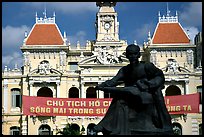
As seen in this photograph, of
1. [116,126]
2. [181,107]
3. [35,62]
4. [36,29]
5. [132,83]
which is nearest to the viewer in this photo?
[116,126]

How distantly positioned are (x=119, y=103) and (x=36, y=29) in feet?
147

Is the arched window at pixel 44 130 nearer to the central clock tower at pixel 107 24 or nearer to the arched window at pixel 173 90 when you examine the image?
the central clock tower at pixel 107 24

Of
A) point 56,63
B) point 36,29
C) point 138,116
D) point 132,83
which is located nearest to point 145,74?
point 132,83

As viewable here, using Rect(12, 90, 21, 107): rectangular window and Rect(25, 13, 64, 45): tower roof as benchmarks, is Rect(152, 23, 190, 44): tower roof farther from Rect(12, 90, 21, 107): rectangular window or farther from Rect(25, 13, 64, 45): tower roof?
Rect(12, 90, 21, 107): rectangular window

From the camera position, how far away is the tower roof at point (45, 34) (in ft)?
166

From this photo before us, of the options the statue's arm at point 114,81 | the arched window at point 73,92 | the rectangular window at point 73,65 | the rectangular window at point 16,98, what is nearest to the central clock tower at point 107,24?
the rectangular window at point 73,65

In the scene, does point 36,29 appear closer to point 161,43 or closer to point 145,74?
point 161,43

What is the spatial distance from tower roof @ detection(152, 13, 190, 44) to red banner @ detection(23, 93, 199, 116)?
8588 mm

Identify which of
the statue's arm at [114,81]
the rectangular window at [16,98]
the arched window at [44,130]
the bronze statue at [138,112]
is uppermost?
the rectangular window at [16,98]

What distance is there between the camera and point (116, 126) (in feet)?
27.6

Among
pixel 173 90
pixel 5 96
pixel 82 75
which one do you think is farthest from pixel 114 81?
pixel 173 90

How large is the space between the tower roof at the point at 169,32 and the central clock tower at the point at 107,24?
14.3 feet

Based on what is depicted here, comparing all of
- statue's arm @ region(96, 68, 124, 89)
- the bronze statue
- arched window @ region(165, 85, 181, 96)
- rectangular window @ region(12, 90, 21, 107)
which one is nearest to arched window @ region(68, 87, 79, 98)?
rectangular window @ region(12, 90, 21, 107)

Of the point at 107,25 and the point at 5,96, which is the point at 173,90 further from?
the point at 5,96
